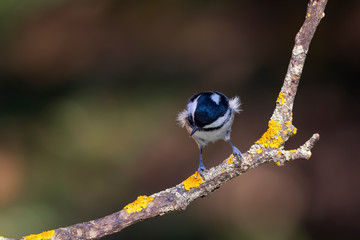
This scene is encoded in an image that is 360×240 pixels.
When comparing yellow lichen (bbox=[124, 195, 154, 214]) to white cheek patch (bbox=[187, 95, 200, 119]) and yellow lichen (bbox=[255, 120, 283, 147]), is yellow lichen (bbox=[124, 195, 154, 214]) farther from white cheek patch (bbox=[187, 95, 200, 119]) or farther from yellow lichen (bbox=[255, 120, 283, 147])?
white cheek patch (bbox=[187, 95, 200, 119])

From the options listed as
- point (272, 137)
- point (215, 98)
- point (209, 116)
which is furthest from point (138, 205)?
point (215, 98)

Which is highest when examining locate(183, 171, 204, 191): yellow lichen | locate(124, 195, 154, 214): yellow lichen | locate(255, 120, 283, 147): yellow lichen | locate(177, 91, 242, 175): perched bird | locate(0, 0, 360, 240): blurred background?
locate(0, 0, 360, 240): blurred background

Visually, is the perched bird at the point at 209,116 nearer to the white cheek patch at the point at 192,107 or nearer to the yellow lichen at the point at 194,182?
the white cheek patch at the point at 192,107

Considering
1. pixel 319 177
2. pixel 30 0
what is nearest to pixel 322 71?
pixel 319 177

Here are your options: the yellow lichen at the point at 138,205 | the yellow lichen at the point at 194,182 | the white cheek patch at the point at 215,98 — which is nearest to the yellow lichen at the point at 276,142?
the yellow lichen at the point at 194,182

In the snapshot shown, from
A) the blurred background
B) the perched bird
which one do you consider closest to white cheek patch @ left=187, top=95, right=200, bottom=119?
the perched bird
